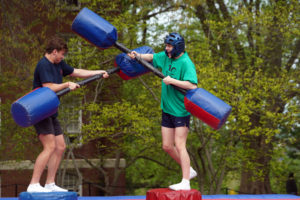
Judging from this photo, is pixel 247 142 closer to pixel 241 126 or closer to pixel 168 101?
pixel 241 126

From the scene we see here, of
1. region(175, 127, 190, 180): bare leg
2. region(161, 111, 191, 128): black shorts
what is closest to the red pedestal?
region(175, 127, 190, 180): bare leg

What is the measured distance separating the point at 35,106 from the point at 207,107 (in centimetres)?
186

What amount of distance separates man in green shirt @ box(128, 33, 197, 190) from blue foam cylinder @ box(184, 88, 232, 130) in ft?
0.47

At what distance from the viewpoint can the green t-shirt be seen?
Answer: 16.7 feet

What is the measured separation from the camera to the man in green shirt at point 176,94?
5.06 meters

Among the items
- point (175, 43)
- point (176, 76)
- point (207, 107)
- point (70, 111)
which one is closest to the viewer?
point (207, 107)

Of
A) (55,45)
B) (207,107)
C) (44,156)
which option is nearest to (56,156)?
(44,156)

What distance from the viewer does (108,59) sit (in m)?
10.3

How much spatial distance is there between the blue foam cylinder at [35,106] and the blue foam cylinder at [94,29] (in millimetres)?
873

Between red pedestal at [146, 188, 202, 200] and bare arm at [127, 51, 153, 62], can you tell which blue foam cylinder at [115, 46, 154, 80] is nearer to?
bare arm at [127, 51, 153, 62]

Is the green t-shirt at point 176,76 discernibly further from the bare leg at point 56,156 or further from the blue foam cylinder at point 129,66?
the bare leg at point 56,156

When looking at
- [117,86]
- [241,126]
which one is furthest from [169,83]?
[117,86]

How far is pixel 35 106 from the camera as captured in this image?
464 cm

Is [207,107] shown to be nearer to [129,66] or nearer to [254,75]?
[129,66]
